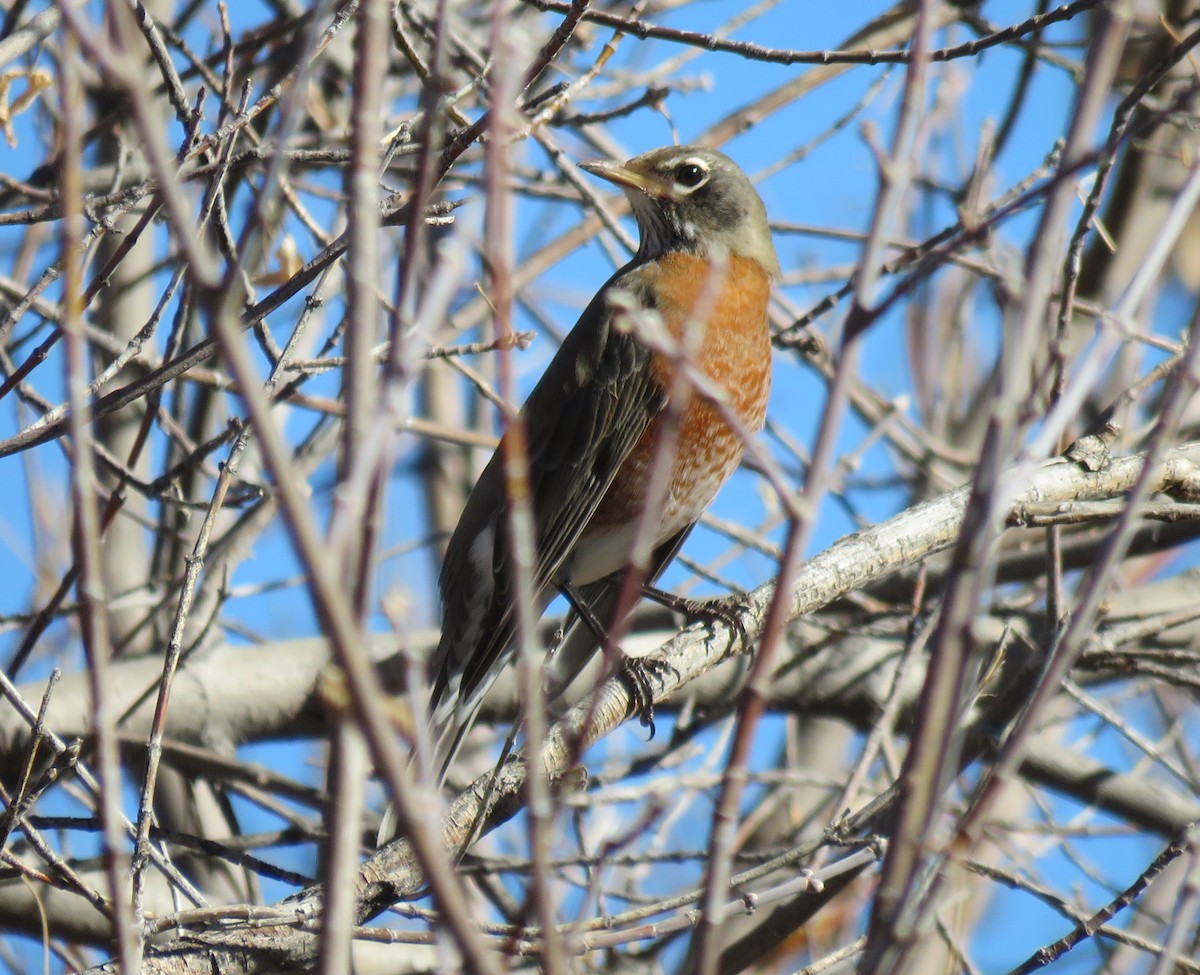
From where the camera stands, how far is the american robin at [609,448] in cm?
411

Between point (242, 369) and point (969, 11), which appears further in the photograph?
point (969, 11)

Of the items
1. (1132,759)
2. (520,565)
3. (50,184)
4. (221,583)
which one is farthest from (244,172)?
(1132,759)

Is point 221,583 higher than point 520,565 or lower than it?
higher

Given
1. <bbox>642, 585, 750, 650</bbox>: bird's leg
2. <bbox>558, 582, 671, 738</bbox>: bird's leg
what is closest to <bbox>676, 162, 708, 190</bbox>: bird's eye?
<bbox>642, 585, 750, 650</bbox>: bird's leg

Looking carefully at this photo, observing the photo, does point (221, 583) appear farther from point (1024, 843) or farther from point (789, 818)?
point (1024, 843)

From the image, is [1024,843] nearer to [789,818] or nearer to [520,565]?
[789,818]

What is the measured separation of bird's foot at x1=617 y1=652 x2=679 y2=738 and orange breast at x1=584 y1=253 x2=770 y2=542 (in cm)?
63

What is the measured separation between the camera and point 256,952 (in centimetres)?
225

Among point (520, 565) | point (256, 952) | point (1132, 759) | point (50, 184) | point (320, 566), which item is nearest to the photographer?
point (320, 566)

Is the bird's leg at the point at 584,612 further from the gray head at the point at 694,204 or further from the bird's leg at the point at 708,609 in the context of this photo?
the gray head at the point at 694,204

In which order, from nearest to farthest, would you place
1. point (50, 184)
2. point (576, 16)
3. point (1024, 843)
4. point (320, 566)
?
point (320, 566) → point (576, 16) → point (50, 184) → point (1024, 843)

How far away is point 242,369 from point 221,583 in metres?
3.06

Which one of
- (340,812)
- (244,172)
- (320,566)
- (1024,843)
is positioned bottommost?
(340,812)

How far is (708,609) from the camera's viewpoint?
13.4 ft
